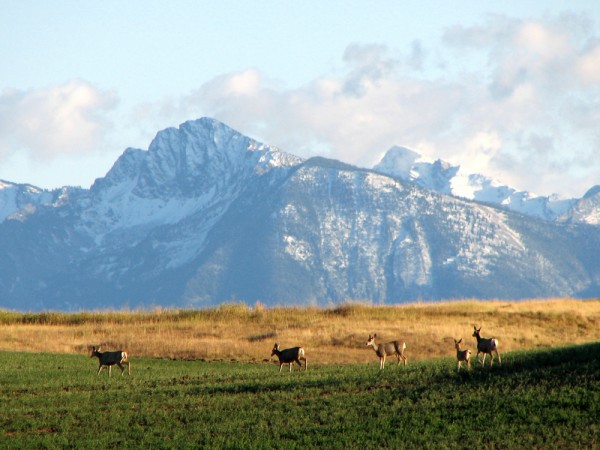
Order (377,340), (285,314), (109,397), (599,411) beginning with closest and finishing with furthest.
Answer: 1. (599,411)
2. (109,397)
3. (377,340)
4. (285,314)

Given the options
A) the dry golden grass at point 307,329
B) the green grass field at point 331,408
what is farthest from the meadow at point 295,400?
the dry golden grass at point 307,329

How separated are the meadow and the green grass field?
56mm

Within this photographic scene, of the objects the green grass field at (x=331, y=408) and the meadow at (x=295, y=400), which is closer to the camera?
the green grass field at (x=331, y=408)

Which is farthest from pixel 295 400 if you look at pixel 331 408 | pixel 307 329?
pixel 307 329

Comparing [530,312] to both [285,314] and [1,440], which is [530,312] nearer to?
[285,314]

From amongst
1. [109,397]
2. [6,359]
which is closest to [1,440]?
[109,397]

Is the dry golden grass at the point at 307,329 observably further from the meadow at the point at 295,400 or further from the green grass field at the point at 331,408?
the green grass field at the point at 331,408

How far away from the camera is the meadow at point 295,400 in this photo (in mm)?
31891

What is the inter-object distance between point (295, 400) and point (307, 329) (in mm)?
33170

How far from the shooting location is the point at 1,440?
110ft

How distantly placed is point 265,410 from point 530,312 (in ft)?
151

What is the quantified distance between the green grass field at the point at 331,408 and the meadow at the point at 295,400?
0.06 meters

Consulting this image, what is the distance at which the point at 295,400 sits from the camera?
126 ft

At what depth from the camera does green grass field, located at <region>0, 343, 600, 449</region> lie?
3159 centimetres
